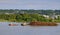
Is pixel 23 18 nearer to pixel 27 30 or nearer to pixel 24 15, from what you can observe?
pixel 24 15

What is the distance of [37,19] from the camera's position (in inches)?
144

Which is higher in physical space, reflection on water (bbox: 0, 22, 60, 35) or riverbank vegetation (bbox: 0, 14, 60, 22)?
riverbank vegetation (bbox: 0, 14, 60, 22)

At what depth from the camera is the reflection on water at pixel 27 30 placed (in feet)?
11.6

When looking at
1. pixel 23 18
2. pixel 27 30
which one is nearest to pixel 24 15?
pixel 23 18

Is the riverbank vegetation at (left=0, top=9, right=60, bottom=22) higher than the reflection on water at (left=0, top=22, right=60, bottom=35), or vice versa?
the riverbank vegetation at (left=0, top=9, right=60, bottom=22)

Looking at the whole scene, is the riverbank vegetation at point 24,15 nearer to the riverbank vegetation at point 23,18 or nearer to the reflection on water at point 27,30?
the riverbank vegetation at point 23,18

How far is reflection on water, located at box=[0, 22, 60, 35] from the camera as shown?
354 cm

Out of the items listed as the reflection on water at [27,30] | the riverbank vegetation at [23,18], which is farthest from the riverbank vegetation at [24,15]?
the reflection on water at [27,30]

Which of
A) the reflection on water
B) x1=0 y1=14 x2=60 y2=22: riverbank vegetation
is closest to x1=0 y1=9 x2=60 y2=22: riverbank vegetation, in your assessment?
x1=0 y1=14 x2=60 y2=22: riverbank vegetation

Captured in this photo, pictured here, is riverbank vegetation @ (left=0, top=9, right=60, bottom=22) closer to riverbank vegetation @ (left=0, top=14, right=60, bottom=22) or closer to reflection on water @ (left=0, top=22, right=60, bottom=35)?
riverbank vegetation @ (left=0, top=14, right=60, bottom=22)

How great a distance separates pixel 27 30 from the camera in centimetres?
377

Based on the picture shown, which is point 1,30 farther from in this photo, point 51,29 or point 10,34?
point 51,29

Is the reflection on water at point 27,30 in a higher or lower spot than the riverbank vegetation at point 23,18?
lower

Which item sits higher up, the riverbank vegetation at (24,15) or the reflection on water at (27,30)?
the riverbank vegetation at (24,15)
